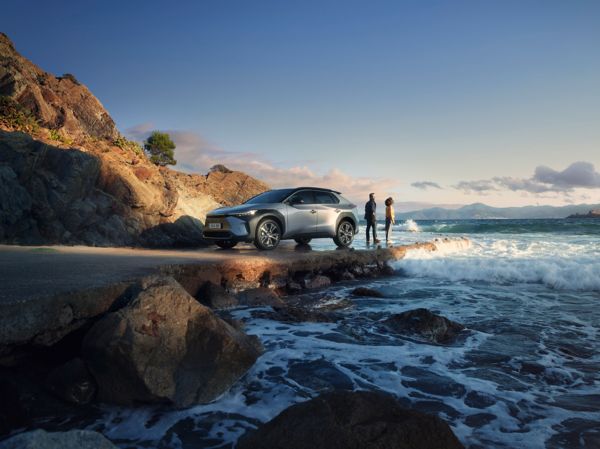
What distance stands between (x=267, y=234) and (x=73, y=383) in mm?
7939

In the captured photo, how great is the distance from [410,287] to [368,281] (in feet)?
3.89

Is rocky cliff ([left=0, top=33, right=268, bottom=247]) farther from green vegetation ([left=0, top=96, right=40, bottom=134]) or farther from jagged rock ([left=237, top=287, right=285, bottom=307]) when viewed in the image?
jagged rock ([left=237, top=287, right=285, bottom=307])

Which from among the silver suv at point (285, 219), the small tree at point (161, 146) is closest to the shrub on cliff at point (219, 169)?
the small tree at point (161, 146)

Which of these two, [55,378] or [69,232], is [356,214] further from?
[55,378]

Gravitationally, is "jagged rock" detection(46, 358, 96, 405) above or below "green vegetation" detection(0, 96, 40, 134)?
below

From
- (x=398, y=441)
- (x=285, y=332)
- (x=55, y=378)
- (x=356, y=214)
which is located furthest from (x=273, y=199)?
(x=398, y=441)

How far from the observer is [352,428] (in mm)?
2479

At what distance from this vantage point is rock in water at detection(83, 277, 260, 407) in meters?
3.87

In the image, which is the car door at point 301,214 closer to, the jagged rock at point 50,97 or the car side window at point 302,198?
the car side window at point 302,198

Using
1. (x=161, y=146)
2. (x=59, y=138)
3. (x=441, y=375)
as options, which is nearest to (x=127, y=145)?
(x=59, y=138)

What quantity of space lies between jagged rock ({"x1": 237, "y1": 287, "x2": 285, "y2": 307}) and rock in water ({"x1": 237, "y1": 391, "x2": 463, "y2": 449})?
5.32 m

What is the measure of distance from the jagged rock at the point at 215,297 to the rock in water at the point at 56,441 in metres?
5.19

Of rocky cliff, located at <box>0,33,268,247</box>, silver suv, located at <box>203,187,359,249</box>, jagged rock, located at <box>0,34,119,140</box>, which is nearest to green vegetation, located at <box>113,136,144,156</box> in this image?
rocky cliff, located at <box>0,33,268,247</box>

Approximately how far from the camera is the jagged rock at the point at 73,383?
3.95 meters
